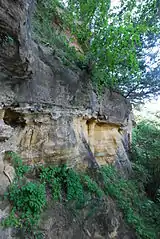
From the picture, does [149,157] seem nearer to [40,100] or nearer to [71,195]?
[71,195]

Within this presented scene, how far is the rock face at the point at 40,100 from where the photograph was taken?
8.24 feet

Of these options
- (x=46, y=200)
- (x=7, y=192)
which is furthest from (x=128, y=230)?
(x=7, y=192)

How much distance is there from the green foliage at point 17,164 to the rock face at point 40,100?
15 centimetres

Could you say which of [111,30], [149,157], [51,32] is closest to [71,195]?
[111,30]

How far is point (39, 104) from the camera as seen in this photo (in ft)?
12.1

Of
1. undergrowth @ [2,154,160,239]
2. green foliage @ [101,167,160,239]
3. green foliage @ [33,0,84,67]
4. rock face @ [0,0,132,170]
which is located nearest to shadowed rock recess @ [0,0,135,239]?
rock face @ [0,0,132,170]

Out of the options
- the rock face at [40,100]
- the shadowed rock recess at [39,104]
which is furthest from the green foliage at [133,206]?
the rock face at [40,100]

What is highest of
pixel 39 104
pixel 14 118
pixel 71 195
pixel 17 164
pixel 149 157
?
pixel 39 104

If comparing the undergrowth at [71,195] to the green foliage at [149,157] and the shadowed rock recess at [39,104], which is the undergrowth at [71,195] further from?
the green foliage at [149,157]

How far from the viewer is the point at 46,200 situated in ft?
11.4

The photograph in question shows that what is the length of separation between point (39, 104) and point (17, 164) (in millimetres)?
1312

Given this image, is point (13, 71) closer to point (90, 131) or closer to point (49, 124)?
point (49, 124)

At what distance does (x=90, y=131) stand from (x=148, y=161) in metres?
3.65

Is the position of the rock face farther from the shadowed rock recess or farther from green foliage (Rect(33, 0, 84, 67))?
green foliage (Rect(33, 0, 84, 67))
